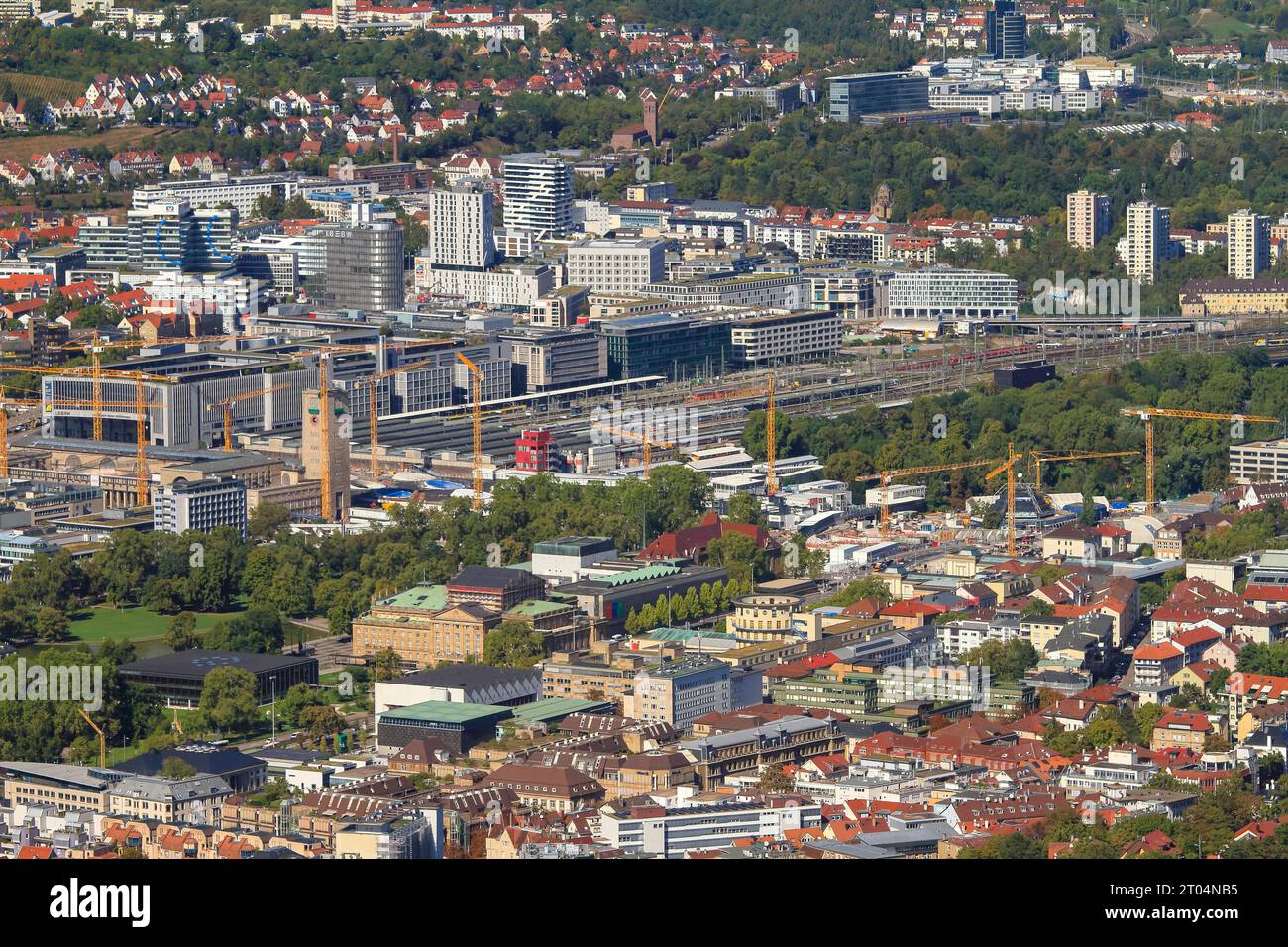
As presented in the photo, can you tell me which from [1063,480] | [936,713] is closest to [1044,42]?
[1063,480]

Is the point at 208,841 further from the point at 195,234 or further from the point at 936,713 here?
the point at 195,234

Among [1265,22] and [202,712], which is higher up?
[1265,22]

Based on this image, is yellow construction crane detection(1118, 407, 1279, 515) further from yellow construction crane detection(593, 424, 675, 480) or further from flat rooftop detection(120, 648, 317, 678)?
flat rooftop detection(120, 648, 317, 678)

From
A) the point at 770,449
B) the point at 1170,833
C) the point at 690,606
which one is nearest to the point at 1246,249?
the point at 770,449

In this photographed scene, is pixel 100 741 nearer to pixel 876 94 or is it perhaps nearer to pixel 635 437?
pixel 635 437

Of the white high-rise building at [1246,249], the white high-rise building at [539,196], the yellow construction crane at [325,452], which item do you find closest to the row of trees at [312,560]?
the yellow construction crane at [325,452]

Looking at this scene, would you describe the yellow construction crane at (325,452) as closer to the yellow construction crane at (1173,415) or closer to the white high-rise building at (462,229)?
the yellow construction crane at (1173,415)

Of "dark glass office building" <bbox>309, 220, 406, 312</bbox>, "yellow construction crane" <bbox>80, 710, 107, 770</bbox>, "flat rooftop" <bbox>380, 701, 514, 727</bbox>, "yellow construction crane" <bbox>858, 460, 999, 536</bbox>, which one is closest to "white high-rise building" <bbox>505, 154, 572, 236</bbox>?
"dark glass office building" <bbox>309, 220, 406, 312</bbox>
